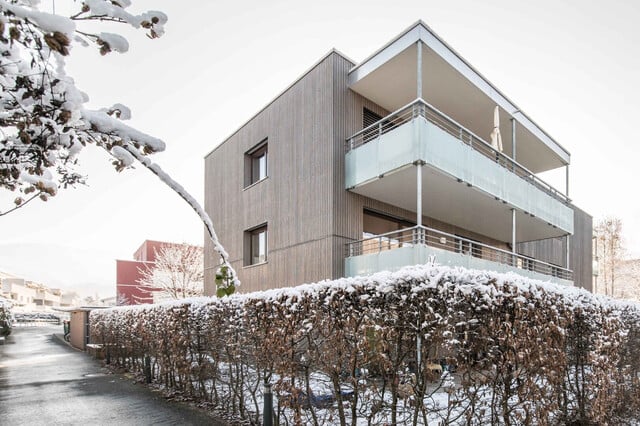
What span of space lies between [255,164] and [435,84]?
7034 mm

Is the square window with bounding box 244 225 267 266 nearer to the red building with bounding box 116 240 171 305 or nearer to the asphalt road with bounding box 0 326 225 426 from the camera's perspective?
the asphalt road with bounding box 0 326 225 426

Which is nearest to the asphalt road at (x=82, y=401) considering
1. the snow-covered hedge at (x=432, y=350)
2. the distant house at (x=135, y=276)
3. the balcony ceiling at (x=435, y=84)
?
the snow-covered hedge at (x=432, y=350)

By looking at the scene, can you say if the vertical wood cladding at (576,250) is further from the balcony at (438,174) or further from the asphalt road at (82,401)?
the asphalt road at (82,401)

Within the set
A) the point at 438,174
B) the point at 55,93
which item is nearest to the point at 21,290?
the point at 438,174

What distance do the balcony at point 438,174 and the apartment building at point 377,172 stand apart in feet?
0.11

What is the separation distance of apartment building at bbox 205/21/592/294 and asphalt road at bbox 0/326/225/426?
5.14 metres

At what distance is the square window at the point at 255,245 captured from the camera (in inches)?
571

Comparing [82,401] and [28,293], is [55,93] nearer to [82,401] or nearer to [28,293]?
[82,401]

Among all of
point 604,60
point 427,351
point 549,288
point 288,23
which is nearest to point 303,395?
point 427,351

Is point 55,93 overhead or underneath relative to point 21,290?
overhead

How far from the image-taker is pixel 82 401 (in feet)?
24.6

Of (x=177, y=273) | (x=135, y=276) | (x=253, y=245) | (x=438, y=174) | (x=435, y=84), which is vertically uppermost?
(x=435, y=84)

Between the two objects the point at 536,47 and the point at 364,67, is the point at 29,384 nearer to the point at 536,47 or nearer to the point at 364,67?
the point at 364,67

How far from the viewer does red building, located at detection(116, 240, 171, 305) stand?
35.1 m
